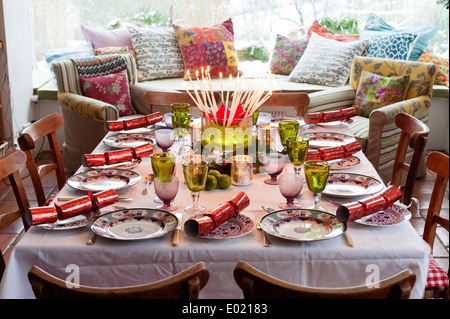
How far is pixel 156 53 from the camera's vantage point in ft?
15.8

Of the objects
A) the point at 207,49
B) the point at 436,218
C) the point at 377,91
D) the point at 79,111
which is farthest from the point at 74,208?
the point at 207,49

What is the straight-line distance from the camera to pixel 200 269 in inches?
42.0

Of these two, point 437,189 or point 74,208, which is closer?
point 74,208

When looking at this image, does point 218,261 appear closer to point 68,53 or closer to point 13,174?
point 13,174

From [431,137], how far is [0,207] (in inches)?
133

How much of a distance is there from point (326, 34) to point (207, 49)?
1.09m

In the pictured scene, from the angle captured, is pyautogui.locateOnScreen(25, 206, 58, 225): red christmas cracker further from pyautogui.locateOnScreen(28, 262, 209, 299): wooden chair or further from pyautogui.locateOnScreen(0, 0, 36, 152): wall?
pyautogui.locateOnScreen(0, 0, 36, 152): wall

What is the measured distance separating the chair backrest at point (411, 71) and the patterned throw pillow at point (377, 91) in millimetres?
46

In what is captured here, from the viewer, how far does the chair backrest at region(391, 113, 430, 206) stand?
6.85 feet

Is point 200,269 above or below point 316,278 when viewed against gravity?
above

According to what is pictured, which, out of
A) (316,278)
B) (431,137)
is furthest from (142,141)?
(431,137)

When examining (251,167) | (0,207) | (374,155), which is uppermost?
(251,167)

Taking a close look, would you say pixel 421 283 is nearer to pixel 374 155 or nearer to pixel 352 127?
pixel 374 155
